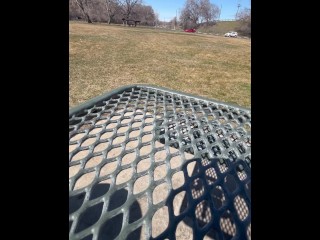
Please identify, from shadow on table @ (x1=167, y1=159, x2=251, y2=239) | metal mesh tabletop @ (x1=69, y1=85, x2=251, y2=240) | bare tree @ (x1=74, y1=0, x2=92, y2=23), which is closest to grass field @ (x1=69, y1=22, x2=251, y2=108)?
metal mesh tabletop @ (x1=69, y1=85, x2=251, y2=240)

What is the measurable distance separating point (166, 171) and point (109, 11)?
60.0 meters

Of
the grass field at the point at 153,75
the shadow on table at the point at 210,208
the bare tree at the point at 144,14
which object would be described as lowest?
the grass field at the point at 153,75

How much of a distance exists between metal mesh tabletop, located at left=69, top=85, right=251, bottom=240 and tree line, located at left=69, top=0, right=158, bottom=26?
1913 inches

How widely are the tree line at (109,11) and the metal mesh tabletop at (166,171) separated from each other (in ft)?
159

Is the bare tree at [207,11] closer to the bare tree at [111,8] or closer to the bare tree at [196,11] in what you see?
the bare tree at [196,11]

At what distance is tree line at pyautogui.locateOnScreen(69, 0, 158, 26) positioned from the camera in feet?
155

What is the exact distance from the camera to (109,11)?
5422 centimetres

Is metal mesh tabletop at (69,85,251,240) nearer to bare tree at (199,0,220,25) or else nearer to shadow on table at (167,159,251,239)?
shadow on table at (167,159,251,239)

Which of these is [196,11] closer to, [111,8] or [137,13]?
[137,13]

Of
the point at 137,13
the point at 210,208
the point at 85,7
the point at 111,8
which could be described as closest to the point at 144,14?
the point at 137,13

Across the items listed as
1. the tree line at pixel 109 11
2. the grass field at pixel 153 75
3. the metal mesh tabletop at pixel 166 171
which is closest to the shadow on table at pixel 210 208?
the metal mesh tabletop at pixel 166 171

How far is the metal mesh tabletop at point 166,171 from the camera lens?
999 millimetres
